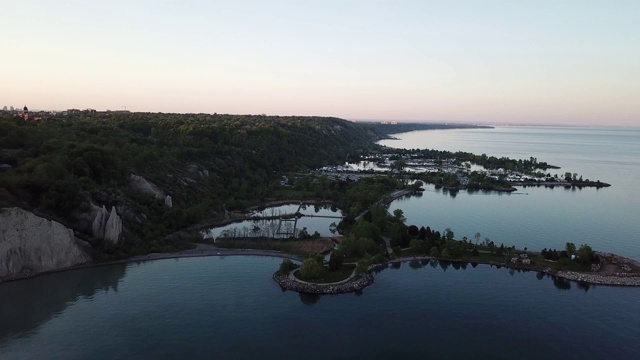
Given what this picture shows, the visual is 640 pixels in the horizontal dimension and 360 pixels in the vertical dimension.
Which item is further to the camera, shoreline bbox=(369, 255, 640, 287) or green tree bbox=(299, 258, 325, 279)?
shoreline bbox=(369, 255, 640, 287)

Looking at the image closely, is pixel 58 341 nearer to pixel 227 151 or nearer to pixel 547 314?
pixel 547 314

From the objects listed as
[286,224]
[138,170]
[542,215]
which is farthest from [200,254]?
[542,215]

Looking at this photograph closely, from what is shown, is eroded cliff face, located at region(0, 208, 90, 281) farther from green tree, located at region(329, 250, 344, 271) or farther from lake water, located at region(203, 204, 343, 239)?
green tree, located at region(329, 250, 344, 271)

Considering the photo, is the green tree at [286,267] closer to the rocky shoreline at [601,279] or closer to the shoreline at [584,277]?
the shoreline at [584,277]

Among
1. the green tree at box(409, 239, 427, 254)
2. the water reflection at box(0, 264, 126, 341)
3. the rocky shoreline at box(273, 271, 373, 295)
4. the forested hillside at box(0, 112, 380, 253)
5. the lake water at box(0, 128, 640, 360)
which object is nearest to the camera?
the lake water at box(0, 128, 640, 360)

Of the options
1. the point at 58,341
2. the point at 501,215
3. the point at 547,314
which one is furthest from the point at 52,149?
the point at 501,215

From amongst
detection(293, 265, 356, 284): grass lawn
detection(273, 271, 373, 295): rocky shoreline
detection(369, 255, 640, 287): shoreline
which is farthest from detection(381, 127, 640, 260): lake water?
detection(273, 271, 373, 295): rocky shoreline
